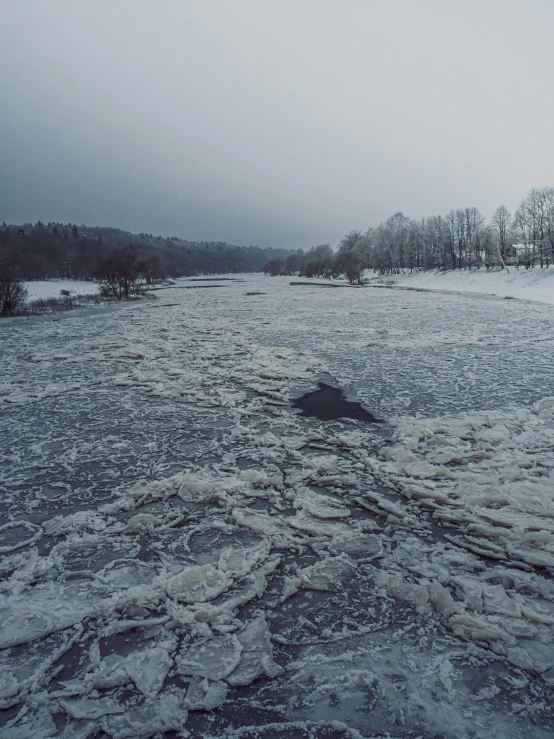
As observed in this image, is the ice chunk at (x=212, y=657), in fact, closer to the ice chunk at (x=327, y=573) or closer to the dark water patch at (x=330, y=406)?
the ice chunk at (x=327, y=573)

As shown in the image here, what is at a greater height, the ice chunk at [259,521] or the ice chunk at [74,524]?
the ice chunk at [74,524]

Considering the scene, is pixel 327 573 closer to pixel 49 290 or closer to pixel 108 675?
pixel 108 675

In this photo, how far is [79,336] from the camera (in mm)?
14641

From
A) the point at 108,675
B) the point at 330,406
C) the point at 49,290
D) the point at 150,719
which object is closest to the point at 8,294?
the point at 330,406

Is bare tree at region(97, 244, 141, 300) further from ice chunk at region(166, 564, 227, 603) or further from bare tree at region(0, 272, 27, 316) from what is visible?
ice chunk at region(166, 564, 227, 603)

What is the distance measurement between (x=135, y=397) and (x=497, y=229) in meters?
68.8

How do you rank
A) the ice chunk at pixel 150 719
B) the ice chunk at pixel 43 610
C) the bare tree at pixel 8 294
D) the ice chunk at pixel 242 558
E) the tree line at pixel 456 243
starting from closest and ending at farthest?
the ice chunk at pixel 150 719, the ice chunk at pixel 43 610, the ice chunk at pixel 242 558, the bare tree at pixel 8 294, the tree line at pixel 456 243

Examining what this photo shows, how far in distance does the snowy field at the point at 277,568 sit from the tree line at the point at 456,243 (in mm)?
46086

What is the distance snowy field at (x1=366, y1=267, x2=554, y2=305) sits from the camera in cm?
3138

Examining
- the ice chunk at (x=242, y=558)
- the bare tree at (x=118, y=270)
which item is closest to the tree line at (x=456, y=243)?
the bare tree at (x=118, y=270)

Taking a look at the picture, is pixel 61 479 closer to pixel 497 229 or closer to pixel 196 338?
pixel 196 338

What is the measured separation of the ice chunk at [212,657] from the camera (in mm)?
2087

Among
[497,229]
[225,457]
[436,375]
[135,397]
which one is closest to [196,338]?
[135,397]

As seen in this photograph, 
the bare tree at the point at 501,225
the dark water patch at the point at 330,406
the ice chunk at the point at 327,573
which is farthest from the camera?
the bare tree at the point at 501,225
